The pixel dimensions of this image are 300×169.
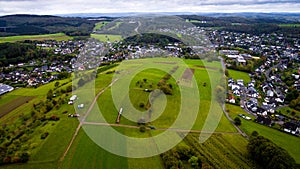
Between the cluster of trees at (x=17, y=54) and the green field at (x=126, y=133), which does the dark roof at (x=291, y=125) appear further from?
the cluster of trees at (x=17, y=54)

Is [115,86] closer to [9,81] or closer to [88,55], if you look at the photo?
[9,81]

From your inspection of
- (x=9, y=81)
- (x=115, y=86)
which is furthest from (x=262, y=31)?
(x=9, y=81)

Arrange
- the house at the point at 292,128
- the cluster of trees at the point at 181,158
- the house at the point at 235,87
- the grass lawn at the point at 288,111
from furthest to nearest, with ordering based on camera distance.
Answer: the house at the point at 235,87 → the grass lawn at the point at 288,111 → the house at the point at 292,128 → the cluster of trees at the point at 181,158

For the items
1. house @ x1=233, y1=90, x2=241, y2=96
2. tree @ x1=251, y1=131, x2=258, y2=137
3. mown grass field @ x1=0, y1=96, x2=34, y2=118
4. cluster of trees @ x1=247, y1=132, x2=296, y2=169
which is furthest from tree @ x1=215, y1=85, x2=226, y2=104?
mown grass field @ x1=0, y1=96, x2=34, y2=118

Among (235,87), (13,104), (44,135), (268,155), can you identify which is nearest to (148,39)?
(235,87)

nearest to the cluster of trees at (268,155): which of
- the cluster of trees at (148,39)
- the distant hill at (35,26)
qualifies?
the cluster of trees at (148,39)

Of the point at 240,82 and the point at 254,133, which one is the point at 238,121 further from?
the point at 240,82

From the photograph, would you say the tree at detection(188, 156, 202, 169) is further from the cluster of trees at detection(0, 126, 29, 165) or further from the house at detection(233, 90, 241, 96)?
the house at detection(233, 90, 241, 96)
